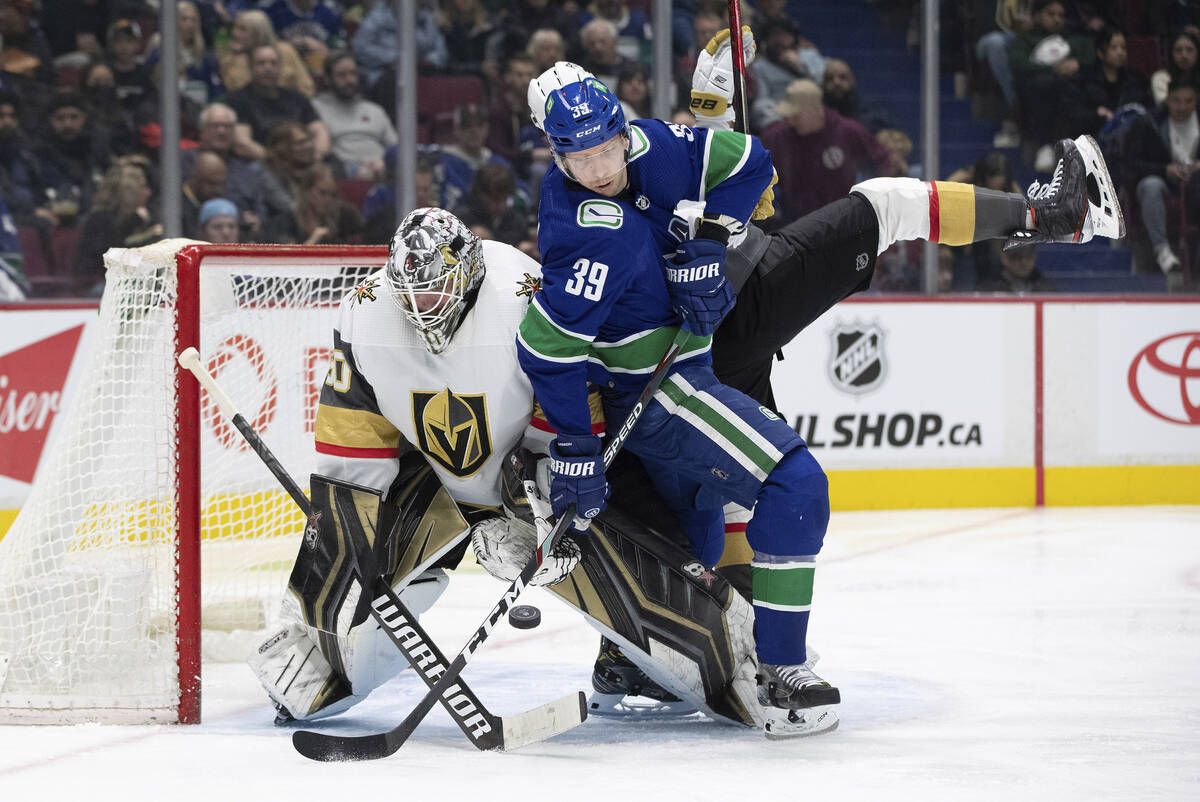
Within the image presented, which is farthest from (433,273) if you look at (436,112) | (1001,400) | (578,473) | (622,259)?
(1001,400)

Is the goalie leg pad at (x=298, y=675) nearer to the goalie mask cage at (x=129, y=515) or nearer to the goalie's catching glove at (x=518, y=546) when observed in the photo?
the goalie mask cage at (x=129, y=515)

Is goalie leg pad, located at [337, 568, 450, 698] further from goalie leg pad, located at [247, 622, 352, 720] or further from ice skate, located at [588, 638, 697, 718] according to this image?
ice skate, located at [588, 638, 697, 718]

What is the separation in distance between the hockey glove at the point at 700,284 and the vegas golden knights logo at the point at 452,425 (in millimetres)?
397

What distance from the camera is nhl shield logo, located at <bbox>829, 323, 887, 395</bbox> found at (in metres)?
5.89

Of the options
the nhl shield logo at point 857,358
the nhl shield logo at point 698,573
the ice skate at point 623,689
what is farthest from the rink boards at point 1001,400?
the nhl shield logo at point 698,573

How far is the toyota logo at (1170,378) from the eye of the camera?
236 inches

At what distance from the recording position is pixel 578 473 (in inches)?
102

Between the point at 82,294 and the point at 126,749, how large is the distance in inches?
113

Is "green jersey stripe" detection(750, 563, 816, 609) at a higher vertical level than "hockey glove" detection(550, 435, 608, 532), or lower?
lower

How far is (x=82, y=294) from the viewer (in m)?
5.16

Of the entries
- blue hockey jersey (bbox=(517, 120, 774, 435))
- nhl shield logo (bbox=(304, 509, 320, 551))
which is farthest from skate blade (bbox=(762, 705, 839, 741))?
nhl shield logo (bbox=(304, 509, 320, 551))

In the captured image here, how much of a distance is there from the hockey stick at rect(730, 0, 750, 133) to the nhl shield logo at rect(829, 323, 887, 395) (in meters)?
2.85

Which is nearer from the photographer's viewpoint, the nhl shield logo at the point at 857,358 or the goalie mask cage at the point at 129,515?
the goalie mask cage at the point at 129,515

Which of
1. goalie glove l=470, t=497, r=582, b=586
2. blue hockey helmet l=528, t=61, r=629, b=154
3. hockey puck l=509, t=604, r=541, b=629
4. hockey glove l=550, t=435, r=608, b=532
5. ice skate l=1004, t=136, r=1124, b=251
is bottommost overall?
hockey puck l=509, t=604, r=541, b=629
